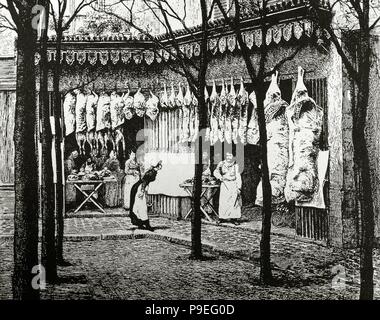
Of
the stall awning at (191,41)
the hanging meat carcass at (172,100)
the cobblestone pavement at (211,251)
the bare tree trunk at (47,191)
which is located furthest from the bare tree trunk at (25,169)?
the hanging meat carcass at (172,100)

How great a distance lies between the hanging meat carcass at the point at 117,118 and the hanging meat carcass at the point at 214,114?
2.26 metres

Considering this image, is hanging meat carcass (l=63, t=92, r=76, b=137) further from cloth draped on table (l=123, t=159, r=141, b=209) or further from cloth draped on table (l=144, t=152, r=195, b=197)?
cloth draped on table (l=144, t=152, r=195, b=197)

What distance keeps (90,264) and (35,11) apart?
11.4 feet

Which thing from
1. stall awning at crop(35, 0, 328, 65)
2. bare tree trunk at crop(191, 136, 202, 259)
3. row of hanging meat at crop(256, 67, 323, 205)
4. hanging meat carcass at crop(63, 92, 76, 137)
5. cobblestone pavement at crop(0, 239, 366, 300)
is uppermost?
stall awning at crop(35, 0, 328, 65)

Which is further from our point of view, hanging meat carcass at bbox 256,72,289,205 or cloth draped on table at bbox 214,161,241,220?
cloth draped on table at bbox 214,161,241,220

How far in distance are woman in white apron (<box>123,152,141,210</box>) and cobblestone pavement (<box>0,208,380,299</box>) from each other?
3.67 feet

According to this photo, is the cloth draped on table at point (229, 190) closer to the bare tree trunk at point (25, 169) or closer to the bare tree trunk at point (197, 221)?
the bare tree trunk at point (197, 221)

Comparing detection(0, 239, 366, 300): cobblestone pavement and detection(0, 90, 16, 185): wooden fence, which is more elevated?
detection(0, 90, 16, 185): wooden fence

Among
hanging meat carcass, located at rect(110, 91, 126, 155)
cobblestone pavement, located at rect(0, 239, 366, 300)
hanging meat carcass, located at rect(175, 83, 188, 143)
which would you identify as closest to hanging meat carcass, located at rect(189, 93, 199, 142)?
hanging meat carcass, located at rect(175, 83, 188, 143)

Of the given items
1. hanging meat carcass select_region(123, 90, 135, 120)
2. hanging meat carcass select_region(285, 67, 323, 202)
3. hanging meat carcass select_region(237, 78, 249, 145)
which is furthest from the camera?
hanging meat carcass select_region(123, 90, 135, 120)

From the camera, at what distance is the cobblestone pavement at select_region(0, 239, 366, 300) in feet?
Result: 19.8

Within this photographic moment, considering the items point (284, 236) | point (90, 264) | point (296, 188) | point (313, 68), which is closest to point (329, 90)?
point (313, 68)

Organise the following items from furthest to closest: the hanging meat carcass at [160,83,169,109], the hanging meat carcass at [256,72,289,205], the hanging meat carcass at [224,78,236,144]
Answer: the hanging meat carcass at [160,83,169,109], the hanging meat carcass at [224,78,236,144], the hanging meat carcass at [256,72,289,205]

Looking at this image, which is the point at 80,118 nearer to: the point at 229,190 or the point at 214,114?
the point at 214,114
